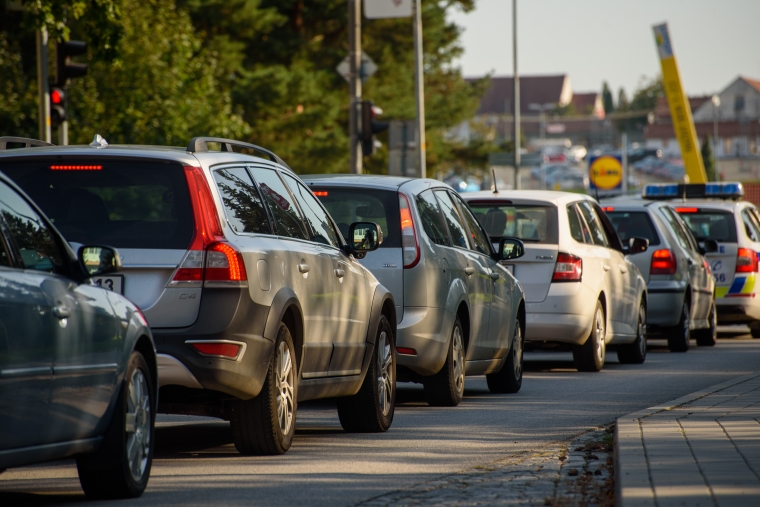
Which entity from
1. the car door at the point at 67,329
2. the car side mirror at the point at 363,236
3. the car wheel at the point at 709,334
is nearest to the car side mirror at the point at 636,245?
the car wheel at the point at 709,334

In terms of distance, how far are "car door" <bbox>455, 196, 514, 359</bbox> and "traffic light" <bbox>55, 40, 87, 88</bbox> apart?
28.6 ft

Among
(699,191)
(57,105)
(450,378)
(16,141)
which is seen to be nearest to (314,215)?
(16,141)

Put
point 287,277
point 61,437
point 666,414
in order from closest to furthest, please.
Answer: point 61,437 → point 287,277 → point 666,414

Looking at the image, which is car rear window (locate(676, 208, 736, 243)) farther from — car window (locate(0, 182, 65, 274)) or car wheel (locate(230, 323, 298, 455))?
car window (locate(0, 182, 65, 274))

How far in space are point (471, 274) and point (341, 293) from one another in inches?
102

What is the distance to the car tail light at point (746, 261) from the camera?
19.7m

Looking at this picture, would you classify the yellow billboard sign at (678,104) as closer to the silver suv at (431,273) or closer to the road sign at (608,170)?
the road sign at (608,170)

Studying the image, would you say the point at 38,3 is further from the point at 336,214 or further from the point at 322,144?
the point at 322,144

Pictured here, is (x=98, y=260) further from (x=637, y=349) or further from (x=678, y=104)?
(x=678, y=104)

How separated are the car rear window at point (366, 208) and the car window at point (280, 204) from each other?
1749 mm

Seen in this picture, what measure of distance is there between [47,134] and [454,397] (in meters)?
10.9

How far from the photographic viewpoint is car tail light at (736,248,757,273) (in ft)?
64.6

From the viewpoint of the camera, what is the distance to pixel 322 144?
46.0 meters

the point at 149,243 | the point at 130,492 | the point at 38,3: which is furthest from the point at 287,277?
the point at 38,3
